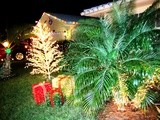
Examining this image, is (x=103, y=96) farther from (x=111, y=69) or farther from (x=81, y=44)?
(x=81, y=44)

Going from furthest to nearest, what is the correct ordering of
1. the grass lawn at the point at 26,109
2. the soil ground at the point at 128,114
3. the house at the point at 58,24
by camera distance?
the house at the point at 58,24 → the grass lawn at the point at 26,109 → the soil ground at the point at 128,114

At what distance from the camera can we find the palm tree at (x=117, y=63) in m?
5.68

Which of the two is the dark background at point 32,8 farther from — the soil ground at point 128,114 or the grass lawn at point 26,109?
the soil ground at point 128,114

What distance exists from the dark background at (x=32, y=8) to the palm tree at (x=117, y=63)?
28.1 m

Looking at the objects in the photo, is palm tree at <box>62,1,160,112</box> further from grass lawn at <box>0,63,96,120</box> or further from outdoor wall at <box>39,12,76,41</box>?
outdoor wall at <box>39,12,76,41</box>

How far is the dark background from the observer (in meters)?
36.4

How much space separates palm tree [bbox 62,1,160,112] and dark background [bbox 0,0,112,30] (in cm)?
2810

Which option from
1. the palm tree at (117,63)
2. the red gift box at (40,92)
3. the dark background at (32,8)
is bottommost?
the red gift box at (40,92)

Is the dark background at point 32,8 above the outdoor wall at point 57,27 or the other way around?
above

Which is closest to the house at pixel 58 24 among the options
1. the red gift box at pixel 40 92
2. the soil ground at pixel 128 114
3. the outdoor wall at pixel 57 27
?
the outdoor wall at pixel 57 27

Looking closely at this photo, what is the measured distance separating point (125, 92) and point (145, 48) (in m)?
1.16

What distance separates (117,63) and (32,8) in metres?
38.8

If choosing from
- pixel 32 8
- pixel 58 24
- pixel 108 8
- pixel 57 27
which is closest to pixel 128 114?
pixel 108 8

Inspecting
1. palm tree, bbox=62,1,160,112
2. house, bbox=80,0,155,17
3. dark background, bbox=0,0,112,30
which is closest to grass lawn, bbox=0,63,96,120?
palm tree, bbox=62,1,160,112
